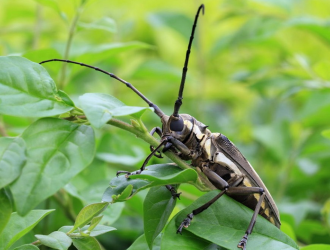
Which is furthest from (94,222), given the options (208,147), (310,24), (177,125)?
(310,24)

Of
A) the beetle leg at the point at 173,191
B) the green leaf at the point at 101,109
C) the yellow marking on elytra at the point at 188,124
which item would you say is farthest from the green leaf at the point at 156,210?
the yellow marking on elytra at the point at 188,124

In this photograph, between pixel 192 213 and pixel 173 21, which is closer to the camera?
pixel 192 213

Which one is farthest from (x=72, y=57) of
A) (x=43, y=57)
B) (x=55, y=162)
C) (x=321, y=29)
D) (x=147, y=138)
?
(x=321, y=29)

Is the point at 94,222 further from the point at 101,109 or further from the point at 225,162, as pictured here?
the point at 225,162

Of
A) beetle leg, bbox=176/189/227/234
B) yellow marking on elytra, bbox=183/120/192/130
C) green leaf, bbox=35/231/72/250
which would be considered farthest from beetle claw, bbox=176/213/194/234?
yellow marking on elytra, bbox=183/120/192/130

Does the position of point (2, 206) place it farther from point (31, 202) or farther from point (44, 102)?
point (44, 102)

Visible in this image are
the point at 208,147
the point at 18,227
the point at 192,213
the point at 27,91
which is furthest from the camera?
the point at 208,147
